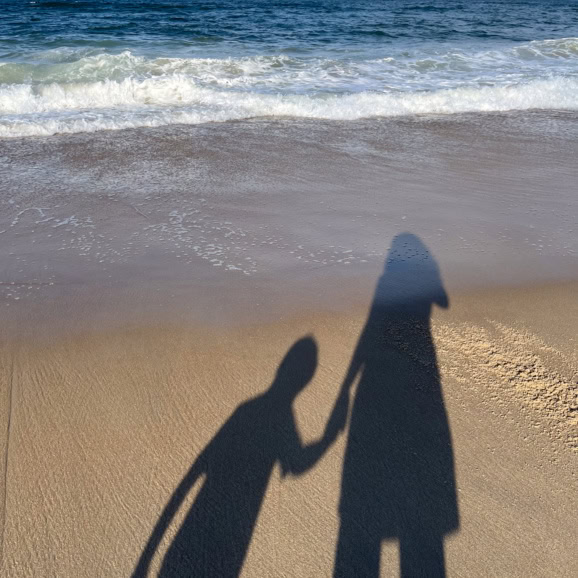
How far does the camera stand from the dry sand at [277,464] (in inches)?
97.5

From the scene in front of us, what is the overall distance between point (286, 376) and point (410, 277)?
1662 mm

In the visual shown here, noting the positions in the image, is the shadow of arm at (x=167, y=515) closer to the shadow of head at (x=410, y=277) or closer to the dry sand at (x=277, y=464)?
the dry sand at (x=277, y=464)

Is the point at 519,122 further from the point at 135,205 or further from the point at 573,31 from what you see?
the point at 573,31

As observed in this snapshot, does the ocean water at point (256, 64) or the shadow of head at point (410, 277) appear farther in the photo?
the ocean water at point (256, 64)

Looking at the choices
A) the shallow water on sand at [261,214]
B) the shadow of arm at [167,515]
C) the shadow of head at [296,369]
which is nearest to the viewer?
the shadow of arm at [167,515]

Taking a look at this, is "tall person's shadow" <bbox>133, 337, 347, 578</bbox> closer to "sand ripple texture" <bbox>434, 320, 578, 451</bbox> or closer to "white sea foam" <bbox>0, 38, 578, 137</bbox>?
"sand ripple texture" <bbox>434, 320, 578, 451</bbox>

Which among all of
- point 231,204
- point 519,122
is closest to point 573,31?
point 519,122

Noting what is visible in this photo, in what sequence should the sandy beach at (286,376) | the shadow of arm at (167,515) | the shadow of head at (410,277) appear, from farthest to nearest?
the shadow of head at (410,277) → the sandy beach at (286,376) → the shadow of arm at (167,515)

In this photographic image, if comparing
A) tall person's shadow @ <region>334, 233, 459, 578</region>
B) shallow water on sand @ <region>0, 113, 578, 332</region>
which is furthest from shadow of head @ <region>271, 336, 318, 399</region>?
shallow water on sand @ <region>0, 113, 578, 332</region>

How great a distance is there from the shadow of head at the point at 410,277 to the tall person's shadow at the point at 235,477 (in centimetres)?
117

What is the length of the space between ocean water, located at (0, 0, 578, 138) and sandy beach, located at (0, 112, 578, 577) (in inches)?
152

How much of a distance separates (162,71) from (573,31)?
50.2ft

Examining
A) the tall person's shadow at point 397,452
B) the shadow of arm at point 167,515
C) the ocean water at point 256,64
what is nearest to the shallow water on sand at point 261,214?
the tall person's shadow at point 397,452

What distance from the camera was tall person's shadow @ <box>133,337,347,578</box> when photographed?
7.98 ft
